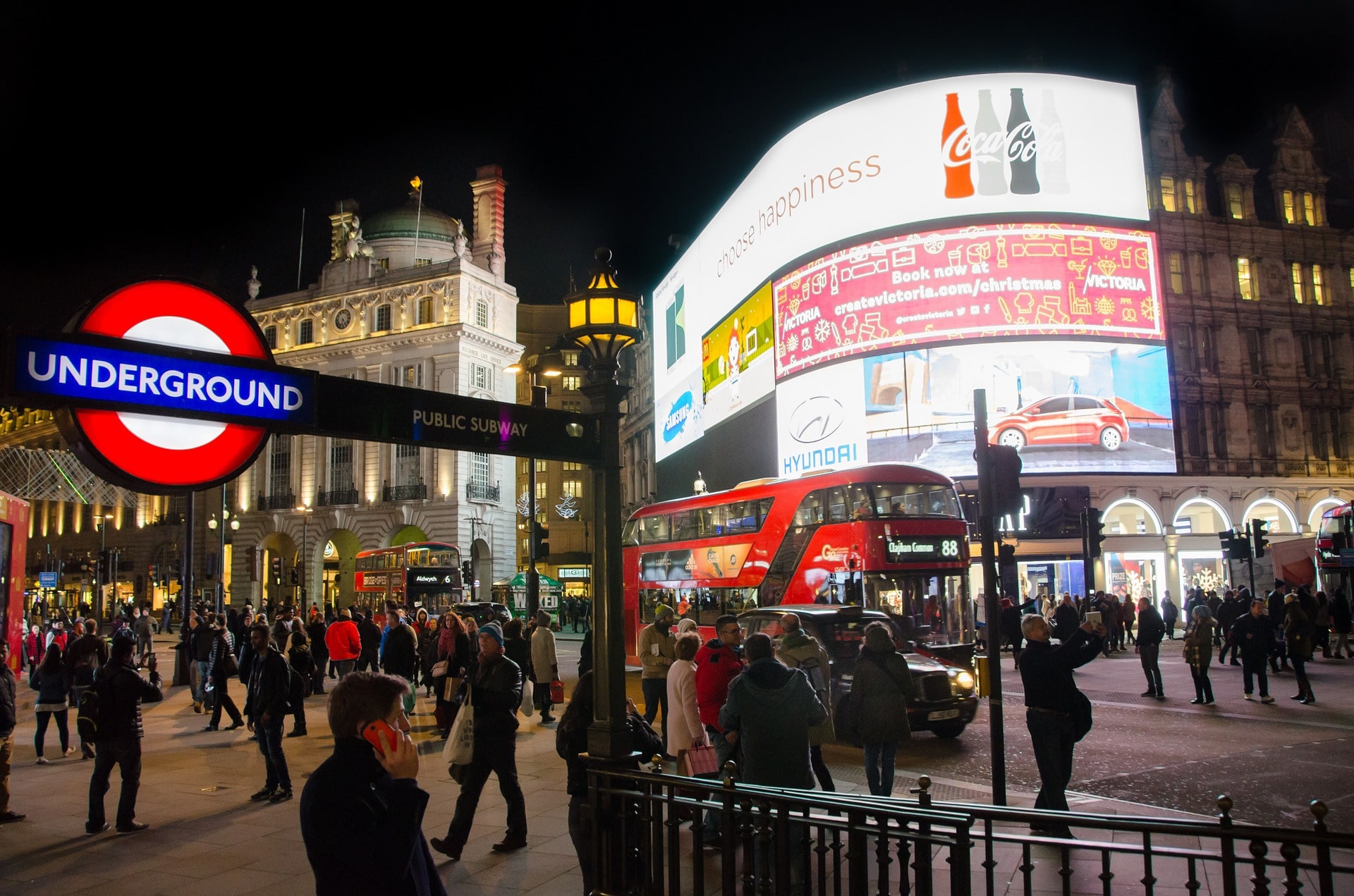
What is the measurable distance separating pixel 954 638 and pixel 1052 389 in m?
16.6

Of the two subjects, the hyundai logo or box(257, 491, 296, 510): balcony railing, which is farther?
box(257, 491, 296, 510): balcony railing

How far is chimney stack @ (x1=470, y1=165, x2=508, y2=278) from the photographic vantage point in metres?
62.0

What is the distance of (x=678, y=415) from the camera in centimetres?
4394

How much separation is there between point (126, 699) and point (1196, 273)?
1630 inches

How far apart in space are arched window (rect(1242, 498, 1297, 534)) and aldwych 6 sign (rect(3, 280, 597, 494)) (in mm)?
41474

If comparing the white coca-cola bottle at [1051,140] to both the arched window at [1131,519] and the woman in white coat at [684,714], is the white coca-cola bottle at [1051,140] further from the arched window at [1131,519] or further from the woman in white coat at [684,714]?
the woman in white coat at [684,714]

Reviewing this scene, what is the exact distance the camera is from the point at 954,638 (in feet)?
58.4

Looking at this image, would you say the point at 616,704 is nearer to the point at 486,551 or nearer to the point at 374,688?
the point at 374,688

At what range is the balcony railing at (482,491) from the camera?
186ft

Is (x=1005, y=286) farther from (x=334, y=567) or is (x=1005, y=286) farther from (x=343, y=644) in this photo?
(x=334, y=567)

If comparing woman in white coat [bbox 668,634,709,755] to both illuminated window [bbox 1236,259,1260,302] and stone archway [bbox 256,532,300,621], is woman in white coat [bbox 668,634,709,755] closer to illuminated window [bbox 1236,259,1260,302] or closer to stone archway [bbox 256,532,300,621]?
illuminated window [bbox 1236,259,1260,302]

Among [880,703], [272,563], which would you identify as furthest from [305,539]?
[880,703]

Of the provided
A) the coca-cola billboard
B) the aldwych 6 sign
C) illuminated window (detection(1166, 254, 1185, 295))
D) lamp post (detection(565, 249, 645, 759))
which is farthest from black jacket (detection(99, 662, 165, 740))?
illuminated window (detection(1166, 254, 1185, 295))

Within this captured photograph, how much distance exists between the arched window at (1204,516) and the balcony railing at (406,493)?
40.1 metres
